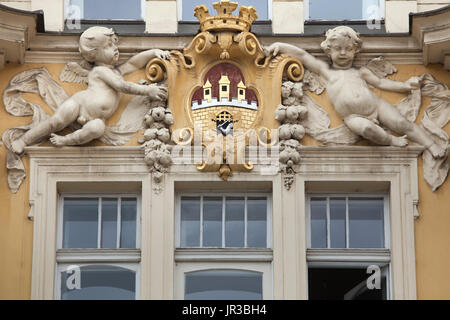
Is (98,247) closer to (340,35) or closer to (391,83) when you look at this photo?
(340,35)

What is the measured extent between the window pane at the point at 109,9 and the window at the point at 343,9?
1828mm

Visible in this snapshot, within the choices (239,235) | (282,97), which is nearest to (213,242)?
(239,235)

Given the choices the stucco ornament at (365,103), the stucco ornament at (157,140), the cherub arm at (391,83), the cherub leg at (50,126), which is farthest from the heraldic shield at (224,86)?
the cherub leg at (50,126)

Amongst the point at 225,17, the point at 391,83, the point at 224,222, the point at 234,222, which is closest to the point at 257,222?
the point at 234,222

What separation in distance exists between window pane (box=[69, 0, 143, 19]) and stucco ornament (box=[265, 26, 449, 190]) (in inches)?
62.3

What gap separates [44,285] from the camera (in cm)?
1805

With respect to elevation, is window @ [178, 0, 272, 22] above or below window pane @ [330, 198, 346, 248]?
above

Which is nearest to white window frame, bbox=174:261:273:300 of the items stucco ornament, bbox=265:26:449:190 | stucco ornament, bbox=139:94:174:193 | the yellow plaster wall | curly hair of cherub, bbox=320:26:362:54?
stucco ornament, bbox=139:94:174:193

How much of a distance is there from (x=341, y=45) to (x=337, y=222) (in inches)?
72.2

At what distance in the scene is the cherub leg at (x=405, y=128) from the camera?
18594mm

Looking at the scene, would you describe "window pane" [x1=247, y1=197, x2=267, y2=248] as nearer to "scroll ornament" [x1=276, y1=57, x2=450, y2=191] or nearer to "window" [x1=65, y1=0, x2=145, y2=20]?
"scroll ornament" [x1=276, y1=57, x2=450, y2=191]

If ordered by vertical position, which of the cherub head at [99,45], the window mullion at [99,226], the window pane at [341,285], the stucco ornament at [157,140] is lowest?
the window pane at [341,285]

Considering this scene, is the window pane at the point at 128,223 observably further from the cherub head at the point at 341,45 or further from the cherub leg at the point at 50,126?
the cherub head at the point at 341,45

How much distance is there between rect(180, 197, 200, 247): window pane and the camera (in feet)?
60.6
